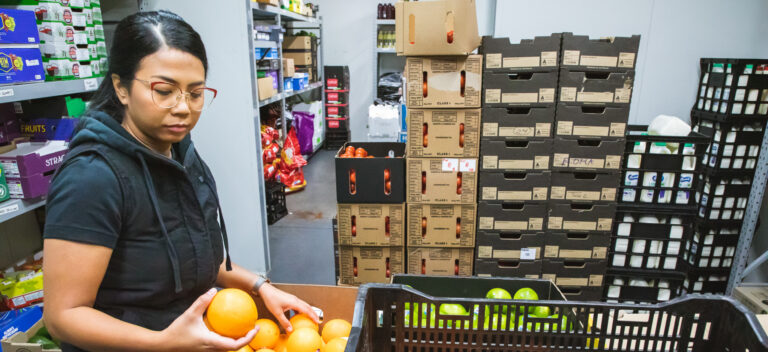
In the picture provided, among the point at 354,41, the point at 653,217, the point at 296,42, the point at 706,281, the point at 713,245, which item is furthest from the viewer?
the point at 354,41

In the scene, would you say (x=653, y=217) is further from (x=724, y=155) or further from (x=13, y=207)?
(x=13, y=207)

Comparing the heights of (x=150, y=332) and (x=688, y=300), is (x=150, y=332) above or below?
below

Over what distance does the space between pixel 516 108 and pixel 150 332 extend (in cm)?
221

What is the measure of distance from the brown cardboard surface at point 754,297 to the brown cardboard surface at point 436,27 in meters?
2.69

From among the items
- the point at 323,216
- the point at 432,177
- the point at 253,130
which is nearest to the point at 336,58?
the point at 323,216

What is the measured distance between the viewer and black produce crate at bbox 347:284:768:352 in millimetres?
850

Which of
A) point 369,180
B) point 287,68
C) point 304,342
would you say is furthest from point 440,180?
point 287,68

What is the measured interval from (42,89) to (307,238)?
2.69 m

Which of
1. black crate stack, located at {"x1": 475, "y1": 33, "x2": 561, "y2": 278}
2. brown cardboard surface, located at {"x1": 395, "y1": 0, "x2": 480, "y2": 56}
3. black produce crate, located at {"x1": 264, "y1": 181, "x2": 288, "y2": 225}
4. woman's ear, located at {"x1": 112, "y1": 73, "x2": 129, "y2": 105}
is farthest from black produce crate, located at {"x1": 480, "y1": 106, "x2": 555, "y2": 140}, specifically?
black produce crate, located at {"x1": 264, "y1": 181, "x2": 288, "y2": 225}

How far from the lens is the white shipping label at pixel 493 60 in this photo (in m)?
2.43

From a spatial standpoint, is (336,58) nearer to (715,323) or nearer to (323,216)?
(323,216)

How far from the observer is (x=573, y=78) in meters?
2.45

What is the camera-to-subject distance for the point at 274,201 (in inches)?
181

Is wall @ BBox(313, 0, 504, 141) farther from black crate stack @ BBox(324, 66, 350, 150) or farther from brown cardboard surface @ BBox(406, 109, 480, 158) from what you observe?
brown cardboard surface @ BBox(406, 109, 480, 158)
